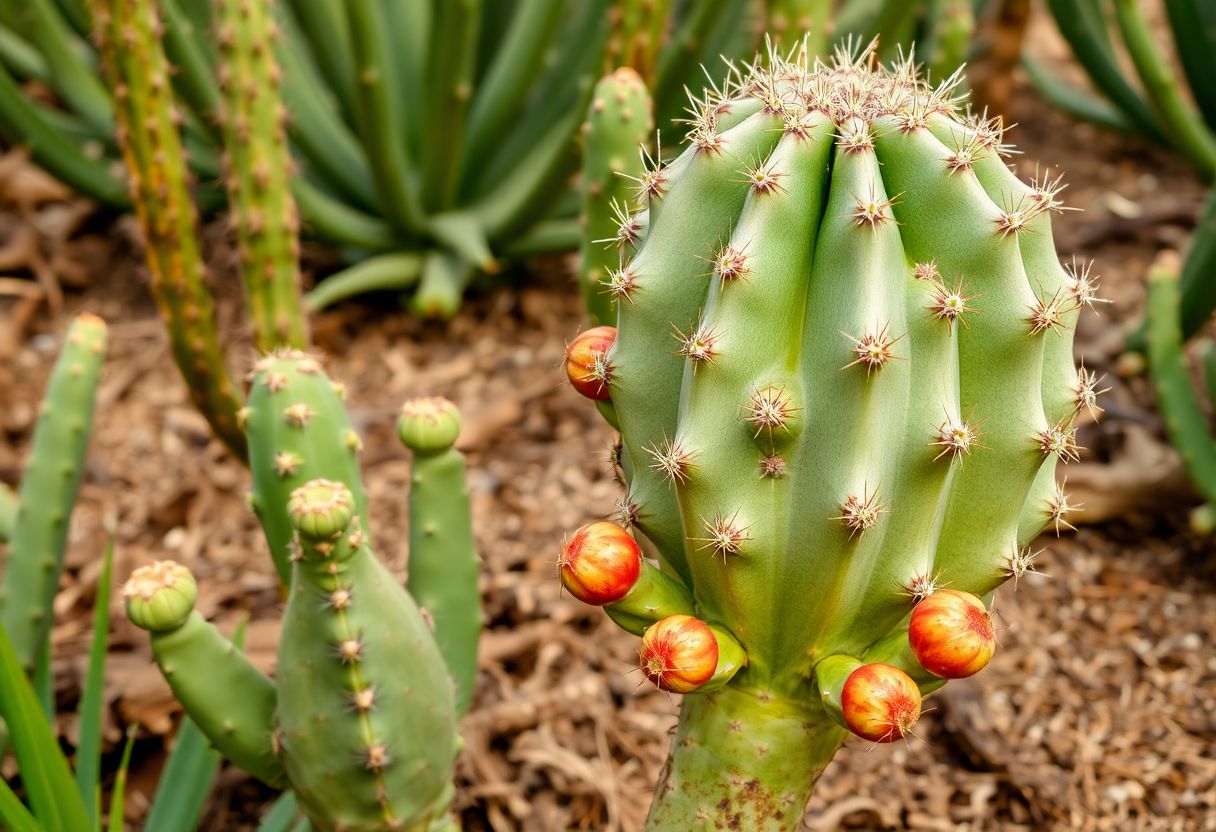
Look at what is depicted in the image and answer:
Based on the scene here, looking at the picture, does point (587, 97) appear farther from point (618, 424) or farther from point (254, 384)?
point (618, 424)

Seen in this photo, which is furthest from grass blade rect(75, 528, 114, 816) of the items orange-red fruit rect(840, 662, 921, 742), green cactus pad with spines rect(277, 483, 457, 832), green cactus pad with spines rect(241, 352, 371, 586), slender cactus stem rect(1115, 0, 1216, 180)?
slender cactus stem rect(1115, 0, 1216, 180)

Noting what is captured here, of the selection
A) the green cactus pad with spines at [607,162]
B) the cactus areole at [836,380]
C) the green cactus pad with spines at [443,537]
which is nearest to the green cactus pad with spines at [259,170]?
the green cactus pad with spines at [607,162]

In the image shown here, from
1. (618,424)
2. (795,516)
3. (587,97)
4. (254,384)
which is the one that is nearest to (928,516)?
(795,516)

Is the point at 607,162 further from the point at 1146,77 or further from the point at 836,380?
the point at 1146,77

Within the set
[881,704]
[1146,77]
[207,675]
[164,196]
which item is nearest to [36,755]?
[207,675]

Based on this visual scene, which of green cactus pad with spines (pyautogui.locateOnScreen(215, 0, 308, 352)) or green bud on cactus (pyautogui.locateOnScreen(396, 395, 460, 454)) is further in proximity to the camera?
green cactus pad with spines (pyautogui.locateOnScreen(215, 0, 308, 352))

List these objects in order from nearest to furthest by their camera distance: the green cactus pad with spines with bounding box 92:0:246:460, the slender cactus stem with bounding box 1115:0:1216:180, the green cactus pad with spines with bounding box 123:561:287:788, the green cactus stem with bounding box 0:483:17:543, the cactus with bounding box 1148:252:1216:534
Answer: the green cactus pad with spines with bounding box 123:561:287:788
the green cactus stem with bounding box 0:483:17:543
the green cactus pad with spines with bounding box 92:0:246:460
the cactus with bounding box 1148:252:1216:534
the slender cactus stem with bounding box 1115:0:1216:180

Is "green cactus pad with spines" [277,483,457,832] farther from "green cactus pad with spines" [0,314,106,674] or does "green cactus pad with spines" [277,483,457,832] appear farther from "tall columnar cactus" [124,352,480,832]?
"green cactus pad with spines" [0,314,106,674]

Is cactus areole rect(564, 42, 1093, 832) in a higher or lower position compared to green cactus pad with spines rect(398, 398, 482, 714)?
higher
